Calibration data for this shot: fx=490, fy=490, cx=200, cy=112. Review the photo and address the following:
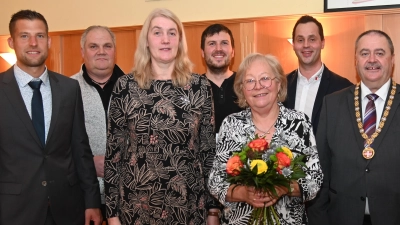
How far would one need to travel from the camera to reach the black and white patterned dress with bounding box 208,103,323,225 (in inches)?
115

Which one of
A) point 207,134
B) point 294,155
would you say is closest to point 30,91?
point 207,134

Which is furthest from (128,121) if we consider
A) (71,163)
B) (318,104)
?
(318,104)

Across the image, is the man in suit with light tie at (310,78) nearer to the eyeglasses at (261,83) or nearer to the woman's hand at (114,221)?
the eyeglasses at (261,83)

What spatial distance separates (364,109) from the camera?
10.9 feet

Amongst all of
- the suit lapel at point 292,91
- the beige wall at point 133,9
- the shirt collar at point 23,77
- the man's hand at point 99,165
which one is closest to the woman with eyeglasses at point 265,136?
the suit lapel at point 292,91

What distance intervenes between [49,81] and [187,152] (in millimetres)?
1132

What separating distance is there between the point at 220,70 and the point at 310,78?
829mm

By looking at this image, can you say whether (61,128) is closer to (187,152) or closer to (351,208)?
(187,152)

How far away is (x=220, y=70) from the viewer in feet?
15.0

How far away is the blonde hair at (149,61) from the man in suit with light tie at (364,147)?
106 cm

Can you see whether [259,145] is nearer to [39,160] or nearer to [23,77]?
[39,160]

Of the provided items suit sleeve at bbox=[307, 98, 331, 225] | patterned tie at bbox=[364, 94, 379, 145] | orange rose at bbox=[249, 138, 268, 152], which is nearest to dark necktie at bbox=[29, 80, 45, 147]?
orange rose at bbox=[249, 138, 268, 152]

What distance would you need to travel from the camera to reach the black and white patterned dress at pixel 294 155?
2910 mm

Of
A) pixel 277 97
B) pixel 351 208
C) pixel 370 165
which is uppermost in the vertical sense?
pixel 277 97
